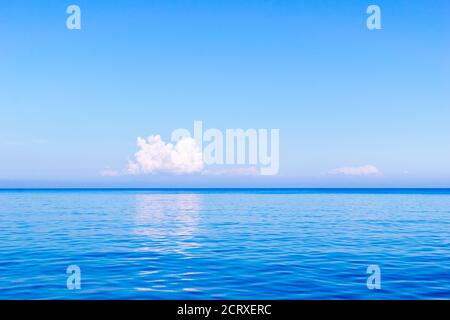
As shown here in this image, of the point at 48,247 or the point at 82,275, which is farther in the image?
the point at 48,247

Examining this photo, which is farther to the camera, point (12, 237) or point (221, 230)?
point (221, 230)

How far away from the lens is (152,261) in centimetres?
2095

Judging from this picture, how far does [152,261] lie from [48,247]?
8843 mm

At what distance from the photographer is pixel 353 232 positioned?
33.2m
